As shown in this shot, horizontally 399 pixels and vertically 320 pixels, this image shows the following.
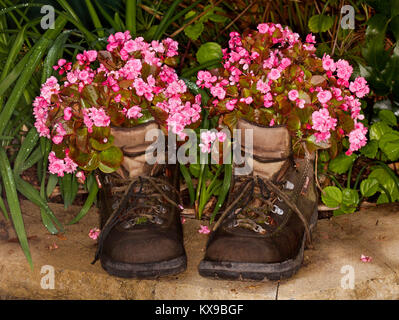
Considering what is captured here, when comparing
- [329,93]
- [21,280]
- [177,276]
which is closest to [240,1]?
[329,93]

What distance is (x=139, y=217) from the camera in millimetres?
1440

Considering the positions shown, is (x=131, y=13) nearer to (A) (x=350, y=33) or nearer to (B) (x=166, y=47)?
(B) (x=166, y=47)

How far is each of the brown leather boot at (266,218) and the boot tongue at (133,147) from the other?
26 centimetres

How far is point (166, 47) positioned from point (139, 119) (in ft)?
0.80

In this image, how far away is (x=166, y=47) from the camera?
1.56 m

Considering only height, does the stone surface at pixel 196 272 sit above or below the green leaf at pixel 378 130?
below

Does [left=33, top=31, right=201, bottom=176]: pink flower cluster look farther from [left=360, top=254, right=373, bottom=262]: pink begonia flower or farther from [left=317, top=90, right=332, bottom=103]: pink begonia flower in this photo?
[left=360, top=254, right=373, bottom=262]: pink begonia flower

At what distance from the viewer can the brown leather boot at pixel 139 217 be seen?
135cm

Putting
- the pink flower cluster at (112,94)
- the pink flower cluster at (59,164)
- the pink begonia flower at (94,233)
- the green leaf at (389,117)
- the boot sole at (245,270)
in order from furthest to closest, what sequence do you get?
1. the green leaf at (389,117)
2. the pink begonia flower at (94,233)
3. the pink flower cluster at (59,164)
4. the pink flower cluster at (112,94)
5. the boot sole at (245,270)

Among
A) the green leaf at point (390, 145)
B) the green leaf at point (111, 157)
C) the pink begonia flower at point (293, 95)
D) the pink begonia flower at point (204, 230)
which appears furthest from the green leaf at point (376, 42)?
the green leaf at point (111, 157)

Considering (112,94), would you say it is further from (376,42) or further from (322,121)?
(376,42)

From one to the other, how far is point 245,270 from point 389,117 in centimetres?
93

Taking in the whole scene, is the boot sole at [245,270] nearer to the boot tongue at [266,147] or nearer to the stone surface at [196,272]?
the stone surface at [196,272]

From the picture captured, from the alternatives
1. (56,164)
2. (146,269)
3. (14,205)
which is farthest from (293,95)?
(14,205)
